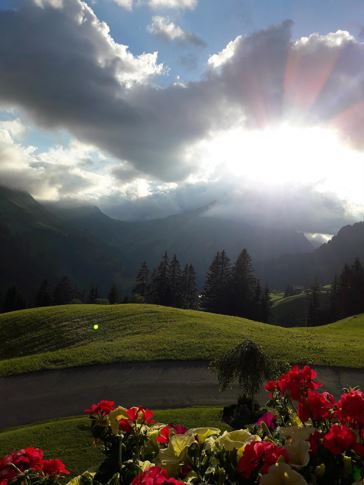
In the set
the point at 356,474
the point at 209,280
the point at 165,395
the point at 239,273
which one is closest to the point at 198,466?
the point at 356,474

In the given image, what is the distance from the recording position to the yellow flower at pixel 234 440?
2.98 metres

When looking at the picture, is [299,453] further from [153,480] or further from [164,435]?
[164,435]

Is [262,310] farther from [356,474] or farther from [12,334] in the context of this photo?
[356,474]

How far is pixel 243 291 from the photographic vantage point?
63.8m

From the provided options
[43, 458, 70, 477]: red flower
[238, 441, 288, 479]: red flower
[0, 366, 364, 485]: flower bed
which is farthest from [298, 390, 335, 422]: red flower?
[43, 458, 70, 477]: red flower

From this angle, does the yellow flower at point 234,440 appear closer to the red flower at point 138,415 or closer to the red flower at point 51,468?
the red flower at point 138,415

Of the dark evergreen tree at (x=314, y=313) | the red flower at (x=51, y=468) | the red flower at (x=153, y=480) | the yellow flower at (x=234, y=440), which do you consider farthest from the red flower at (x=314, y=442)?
the dark evergreen tree at (x=314, y=313)

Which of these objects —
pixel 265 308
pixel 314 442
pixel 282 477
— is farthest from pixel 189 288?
pixel 282 477

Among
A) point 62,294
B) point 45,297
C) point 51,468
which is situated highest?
point 62,294

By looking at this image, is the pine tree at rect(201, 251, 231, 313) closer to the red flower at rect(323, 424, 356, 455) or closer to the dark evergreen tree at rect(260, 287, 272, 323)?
the dark evergreen tree at rect(260, 287, 272, 323)

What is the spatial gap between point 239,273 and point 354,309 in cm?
1960

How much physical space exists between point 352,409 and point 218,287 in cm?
6337

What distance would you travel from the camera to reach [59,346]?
2588 centimetres

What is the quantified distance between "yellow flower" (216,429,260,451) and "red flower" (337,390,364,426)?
677 millimetres
